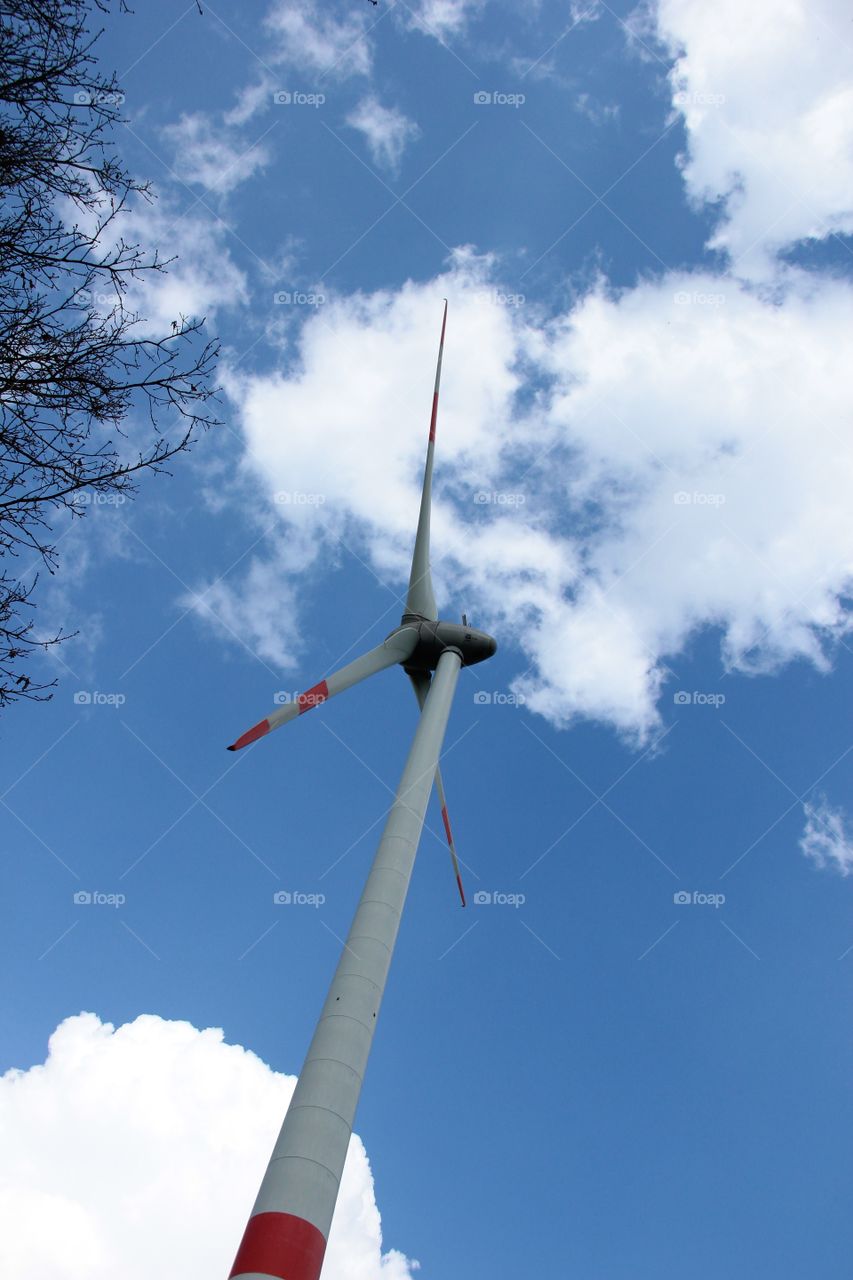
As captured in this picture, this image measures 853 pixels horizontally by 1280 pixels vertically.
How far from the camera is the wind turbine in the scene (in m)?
10.8

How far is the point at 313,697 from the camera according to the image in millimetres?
21172

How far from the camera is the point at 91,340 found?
974cm

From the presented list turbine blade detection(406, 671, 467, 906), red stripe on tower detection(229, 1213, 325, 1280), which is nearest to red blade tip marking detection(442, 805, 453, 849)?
turbine blade detection(406, 671, 467, 906)

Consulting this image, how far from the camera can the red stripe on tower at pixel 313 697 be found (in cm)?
2098

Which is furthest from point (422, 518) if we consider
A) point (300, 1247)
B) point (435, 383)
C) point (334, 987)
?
point (300, 1247)

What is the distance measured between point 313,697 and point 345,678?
1.54 metres

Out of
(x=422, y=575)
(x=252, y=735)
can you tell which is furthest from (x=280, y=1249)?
(x=422, y=575)

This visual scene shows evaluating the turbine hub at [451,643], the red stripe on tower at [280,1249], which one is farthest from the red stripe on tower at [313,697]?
the red stripe on tower at [280,1249]

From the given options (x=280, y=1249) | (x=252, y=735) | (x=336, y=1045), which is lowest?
(x=280, y=1249)

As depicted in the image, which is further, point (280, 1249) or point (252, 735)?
point (252, 735)

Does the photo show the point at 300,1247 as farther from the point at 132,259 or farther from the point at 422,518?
the point at 422,518

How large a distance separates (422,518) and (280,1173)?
59.1 ft

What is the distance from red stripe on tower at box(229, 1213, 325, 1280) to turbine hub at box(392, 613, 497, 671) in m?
15.4

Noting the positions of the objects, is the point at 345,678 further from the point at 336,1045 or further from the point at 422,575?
the point at 336,1045
